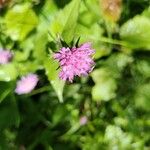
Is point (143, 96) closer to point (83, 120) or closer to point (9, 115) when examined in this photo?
point (83, 120)

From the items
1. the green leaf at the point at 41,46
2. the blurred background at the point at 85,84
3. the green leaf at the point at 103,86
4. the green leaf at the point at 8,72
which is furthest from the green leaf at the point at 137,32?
the green leaf at the point at 8,72

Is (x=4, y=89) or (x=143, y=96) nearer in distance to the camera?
(x=4, y=89)

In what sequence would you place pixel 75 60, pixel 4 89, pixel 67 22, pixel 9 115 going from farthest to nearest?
1. pixel 9 115
2. pixel 4 89
3. pixel 67 22
4. pixel 75 60

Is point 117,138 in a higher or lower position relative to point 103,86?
lower

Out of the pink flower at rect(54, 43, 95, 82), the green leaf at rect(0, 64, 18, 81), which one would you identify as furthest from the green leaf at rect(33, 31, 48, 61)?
the pink flower at rect(54, 43, 95, 82)

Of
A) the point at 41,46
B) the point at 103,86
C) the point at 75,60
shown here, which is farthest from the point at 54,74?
the point at 103,86

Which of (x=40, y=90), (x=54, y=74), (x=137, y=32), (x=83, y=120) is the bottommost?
(x=83, y=120)

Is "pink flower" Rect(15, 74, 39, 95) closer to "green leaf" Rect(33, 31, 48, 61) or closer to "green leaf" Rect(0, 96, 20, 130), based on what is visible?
"green leaf" Rect(0, 96, 20, 130)
